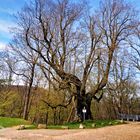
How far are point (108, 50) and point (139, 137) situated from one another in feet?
56.7

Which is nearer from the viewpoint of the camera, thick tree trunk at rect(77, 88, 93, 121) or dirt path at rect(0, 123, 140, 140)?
dirt path at rect(0, 123, 140, 140)

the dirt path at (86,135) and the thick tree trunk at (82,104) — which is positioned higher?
the thick tree trunk at (82,104)

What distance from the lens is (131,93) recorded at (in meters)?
53.8

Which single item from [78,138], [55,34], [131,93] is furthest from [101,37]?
[131,93]

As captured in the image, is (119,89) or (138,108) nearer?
(119,89)

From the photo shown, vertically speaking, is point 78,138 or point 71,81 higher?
point 71,81

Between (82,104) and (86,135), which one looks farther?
(82,104)

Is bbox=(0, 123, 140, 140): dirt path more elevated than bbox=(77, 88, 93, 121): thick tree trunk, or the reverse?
bbox=(77, 88, 93, 121): thick tree trunk

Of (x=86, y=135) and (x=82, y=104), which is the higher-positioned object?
(x=82, y=104)

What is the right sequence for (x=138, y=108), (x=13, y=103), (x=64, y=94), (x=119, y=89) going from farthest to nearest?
1. (x=138, y=108)
2. (x=13, y=103)
3. (x=119, y=89)
4. (x=64, y=94)

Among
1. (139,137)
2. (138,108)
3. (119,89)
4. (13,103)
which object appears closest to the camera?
(139,137)

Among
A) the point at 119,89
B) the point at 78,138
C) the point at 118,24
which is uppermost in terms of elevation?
the point at 118,24

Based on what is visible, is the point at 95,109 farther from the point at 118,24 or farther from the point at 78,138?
the point at 78,138

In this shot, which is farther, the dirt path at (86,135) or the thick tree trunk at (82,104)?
the thick tree trunk at (82,104)
